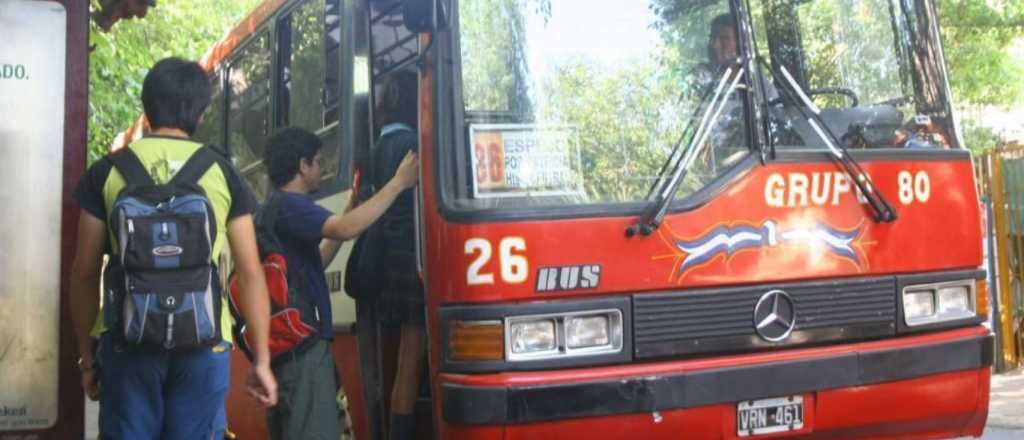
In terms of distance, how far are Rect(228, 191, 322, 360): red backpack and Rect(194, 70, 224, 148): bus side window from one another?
3375mm

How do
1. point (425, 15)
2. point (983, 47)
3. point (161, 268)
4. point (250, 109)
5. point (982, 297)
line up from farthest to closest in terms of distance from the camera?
point (983, 47) < point (250, 109) < point (982, 297) < point (425, 15) < point (161, 268)

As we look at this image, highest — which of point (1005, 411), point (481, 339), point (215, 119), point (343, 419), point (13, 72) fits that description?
point (215, 119)

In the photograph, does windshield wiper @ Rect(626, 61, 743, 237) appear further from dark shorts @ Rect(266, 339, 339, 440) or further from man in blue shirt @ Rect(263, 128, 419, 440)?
dark shorts @ Rect(266, 339, 339, 440)

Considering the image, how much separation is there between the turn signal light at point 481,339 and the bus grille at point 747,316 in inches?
20.6

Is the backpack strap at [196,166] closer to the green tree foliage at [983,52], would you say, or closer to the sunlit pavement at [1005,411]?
the sunlit pavement at [1005,411]

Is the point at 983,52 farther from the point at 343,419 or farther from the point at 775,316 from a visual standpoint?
Result: the point at 343,419

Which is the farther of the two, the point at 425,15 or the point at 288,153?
the point at 288,153

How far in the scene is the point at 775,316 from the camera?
5191 mm

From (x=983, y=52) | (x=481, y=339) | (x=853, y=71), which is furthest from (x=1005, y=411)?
(x=983, y=52)

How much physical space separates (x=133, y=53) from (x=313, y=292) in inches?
443

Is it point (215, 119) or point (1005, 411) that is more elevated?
point (215, 119)

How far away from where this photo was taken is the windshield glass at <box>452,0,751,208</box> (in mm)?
4969

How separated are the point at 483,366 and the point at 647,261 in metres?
0.73

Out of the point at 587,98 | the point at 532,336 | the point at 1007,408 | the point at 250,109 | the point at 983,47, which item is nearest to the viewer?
the point at 532,336
